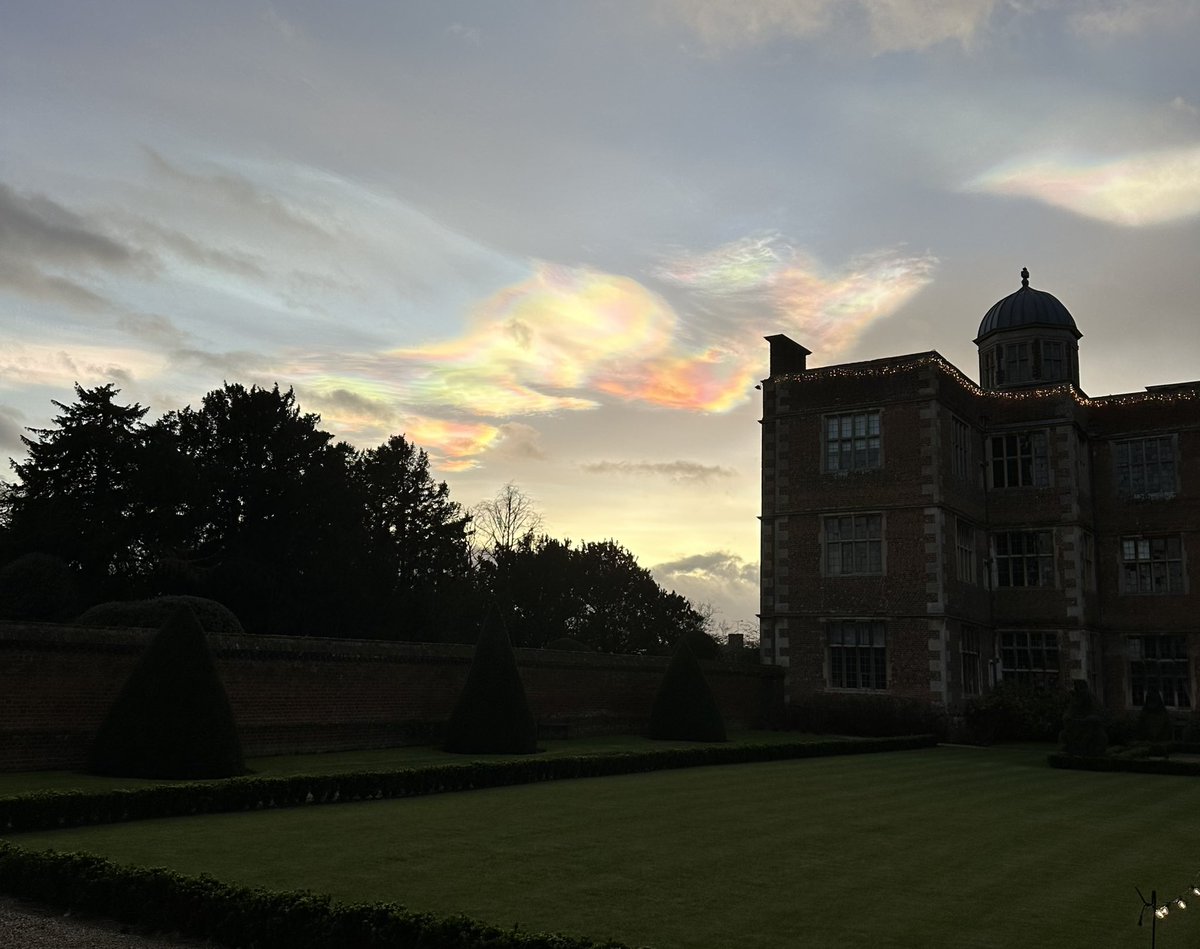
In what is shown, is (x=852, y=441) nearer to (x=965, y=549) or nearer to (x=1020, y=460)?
(x=965, y=549)

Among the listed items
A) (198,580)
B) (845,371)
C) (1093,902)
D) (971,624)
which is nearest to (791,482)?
(845,371)

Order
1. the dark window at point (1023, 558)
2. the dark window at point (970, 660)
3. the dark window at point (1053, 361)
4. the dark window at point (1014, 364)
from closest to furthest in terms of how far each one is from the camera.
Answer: the dark window at point (970, 660) → the dark window at point (1023, 558) → the dark window at point (1053, 361) → the dark window at point (1014, 364)

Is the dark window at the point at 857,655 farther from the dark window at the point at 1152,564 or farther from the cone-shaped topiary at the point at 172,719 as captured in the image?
the cone-shaped topiary at the point at 172,719

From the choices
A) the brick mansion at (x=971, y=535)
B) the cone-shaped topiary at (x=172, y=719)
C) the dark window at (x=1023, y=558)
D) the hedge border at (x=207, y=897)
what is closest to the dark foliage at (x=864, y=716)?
the brick mansion at (x=971, y=535)

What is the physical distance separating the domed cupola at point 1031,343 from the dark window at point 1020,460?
13.2 ft

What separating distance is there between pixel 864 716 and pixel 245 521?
2680 cm

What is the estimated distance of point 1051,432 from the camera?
35.9 metres

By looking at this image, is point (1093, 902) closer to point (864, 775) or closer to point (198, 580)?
point (864, 775)

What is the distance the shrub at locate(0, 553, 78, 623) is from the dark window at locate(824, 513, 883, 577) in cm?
2231

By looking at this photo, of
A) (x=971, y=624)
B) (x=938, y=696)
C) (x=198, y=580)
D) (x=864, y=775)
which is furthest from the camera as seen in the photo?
(x=198, y=580)

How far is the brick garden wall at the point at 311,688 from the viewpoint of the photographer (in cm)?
1738

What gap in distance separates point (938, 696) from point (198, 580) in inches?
1071

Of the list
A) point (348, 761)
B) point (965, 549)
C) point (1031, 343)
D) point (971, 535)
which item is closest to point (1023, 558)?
point (971, 535)

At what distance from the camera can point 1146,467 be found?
1422 inches
